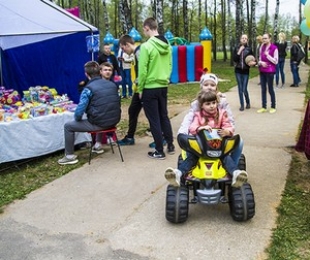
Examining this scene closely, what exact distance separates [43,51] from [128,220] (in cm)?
538

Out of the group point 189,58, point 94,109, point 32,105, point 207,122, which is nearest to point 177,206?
point 207,122

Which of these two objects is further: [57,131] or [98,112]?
[57,131]

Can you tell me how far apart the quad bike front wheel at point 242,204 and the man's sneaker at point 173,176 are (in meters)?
0.49

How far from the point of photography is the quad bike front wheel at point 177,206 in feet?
11.7

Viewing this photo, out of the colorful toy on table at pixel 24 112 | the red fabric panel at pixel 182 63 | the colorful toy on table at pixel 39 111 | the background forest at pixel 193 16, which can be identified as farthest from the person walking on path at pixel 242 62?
the background forest at pixel 193 16

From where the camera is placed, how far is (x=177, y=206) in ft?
11.7

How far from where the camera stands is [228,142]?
364 centimetres

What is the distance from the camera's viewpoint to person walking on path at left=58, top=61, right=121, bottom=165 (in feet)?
18.2

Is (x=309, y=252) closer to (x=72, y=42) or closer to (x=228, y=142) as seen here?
(x=228, y=142)

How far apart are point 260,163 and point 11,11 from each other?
4.83 meters

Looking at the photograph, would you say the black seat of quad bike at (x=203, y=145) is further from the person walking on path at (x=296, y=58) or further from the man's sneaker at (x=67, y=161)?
the person walking on path at (x=296, y=58)

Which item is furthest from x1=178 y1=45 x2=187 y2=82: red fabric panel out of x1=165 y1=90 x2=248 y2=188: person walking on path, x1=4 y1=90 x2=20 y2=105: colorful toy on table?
A: x1=165 y1=90 x2=248 y2=188: person walking on path

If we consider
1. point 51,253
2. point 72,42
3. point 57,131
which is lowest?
point 51,253

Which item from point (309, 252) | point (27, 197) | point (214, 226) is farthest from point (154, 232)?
point (27, 197)
